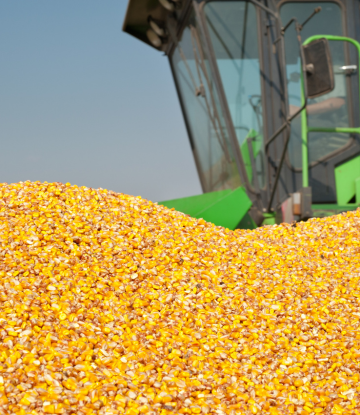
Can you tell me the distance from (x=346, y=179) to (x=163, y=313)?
9.72ft

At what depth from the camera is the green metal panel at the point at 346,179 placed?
15.4 ft

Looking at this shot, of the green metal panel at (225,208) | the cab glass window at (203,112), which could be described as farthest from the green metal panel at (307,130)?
the cab glass window at (203,112)

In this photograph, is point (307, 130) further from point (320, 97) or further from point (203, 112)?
point (203, 112)

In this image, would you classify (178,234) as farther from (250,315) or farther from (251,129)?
(251,129)

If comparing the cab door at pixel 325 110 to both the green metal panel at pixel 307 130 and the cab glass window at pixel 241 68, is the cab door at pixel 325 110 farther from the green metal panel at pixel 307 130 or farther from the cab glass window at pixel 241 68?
the cab glass window at pixel 241 68

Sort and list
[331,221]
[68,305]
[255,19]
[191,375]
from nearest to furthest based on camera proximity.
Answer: [191,375], [68,305], [331,221], [255,19]

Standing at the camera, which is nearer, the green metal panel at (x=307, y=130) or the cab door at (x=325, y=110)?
the green metal panel at (x=307, y=130)

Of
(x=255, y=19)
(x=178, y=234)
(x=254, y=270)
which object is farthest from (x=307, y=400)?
(x=255, y=19)

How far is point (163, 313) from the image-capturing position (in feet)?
8.54

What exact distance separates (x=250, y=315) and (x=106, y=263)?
991mm

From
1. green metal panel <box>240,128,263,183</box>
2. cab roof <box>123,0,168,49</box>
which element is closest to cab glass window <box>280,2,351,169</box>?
green metal panel <box>240,128,263,183</box>

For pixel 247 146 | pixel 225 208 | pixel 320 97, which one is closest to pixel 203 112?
pixel 247 146

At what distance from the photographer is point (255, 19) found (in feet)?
15.5

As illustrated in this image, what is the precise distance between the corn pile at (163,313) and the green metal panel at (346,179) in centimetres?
95
